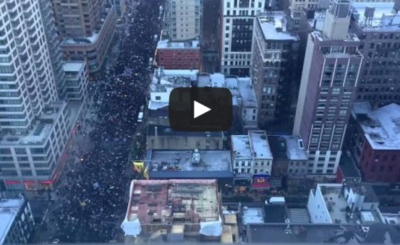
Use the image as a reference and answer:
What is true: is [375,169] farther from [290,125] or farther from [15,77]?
[15,77]

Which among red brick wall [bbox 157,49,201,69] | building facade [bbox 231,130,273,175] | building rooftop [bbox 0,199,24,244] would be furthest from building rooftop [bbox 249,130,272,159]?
building rooftop [bbox 0,199,24,244]

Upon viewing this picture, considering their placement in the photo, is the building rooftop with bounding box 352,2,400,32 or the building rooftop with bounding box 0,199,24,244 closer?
the building rooftop with bounding box 0,199,24,244

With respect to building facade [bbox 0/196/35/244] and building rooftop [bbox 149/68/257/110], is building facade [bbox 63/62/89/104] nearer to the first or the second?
building rooftop [bbox 149/68/257/110]

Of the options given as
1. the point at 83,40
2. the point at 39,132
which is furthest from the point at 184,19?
the point at 39,132

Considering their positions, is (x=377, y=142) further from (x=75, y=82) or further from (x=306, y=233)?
(x=75, y=82)

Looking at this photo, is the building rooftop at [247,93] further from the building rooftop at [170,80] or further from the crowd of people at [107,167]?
the crowd of people at [107,167]

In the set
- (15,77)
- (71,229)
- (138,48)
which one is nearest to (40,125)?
(15,77)
